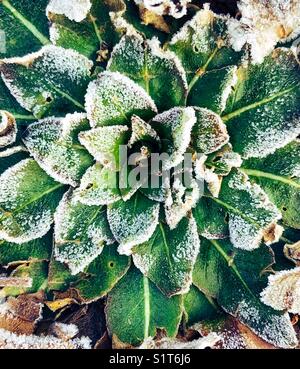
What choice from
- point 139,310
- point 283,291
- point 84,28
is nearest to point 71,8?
Answer: point 84,28

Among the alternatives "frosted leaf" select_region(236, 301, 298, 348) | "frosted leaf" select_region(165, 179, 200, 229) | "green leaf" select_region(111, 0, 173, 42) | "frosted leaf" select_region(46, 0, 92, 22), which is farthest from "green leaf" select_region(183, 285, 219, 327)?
"frosted leaf" select_region(46, 0, 92, 22)

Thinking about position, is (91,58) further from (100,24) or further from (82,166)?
(82,166)

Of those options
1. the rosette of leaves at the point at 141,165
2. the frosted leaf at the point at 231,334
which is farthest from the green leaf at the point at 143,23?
the frosted leaf at the point at 231,334

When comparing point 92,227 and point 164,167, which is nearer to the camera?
point 164,167

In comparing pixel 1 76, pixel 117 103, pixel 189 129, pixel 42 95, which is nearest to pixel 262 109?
pixel 189 129

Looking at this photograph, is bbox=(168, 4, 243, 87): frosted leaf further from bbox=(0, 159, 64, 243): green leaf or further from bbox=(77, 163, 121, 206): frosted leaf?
bbox=(0, 159, 64, 243): green leaf

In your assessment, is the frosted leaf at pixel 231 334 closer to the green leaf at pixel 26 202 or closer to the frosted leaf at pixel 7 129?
the green leaf at pixel 26 202
